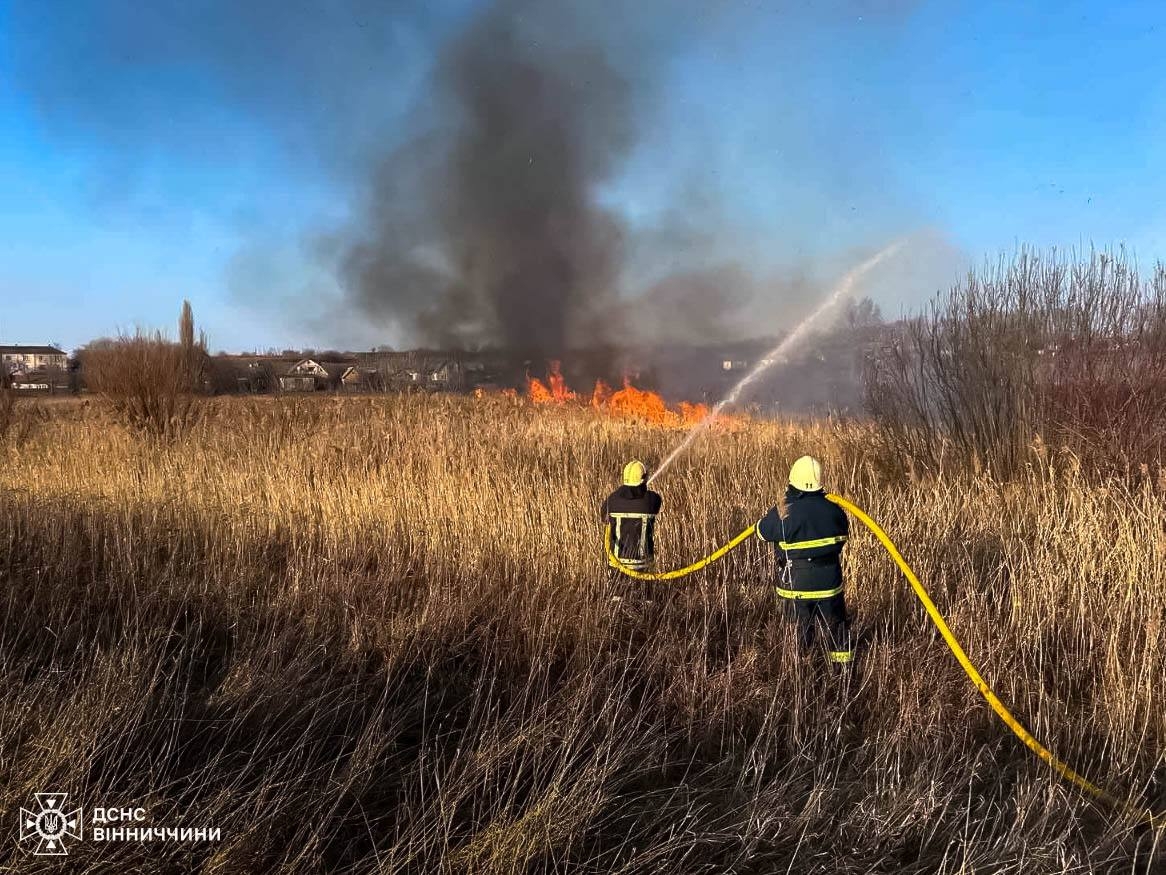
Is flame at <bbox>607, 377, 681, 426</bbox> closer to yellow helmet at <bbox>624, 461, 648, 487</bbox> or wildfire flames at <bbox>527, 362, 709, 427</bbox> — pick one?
wildfire flames at <bbox>527, 362, 709, 427</bbox>

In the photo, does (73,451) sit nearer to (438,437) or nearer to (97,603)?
(438,437)

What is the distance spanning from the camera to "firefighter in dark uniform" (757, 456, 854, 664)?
99.2 inches

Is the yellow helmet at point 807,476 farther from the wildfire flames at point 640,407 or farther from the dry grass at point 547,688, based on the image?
the wildfire flames at point 640,407

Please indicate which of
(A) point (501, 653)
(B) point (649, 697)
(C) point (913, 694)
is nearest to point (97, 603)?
(A) point (501, 653)

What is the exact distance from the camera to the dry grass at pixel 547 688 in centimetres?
188

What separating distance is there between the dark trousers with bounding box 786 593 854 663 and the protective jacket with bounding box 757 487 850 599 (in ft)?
0.19

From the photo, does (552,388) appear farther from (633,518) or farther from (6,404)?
(633,518)

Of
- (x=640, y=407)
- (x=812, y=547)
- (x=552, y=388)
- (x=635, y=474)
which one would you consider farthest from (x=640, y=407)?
(x=812, y=547)


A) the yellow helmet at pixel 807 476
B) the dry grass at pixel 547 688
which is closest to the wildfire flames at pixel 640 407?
the dry grass at pixel 547 688

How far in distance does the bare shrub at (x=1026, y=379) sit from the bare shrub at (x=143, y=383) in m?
10.00

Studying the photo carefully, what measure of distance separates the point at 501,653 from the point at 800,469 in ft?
5.62

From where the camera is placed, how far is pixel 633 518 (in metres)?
3.23

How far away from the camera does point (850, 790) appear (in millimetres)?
2158

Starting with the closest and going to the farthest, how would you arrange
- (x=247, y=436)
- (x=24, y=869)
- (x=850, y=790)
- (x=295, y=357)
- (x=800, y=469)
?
(x=24, y=869) < (x=850, y=790) < (x=800, y=469) < (x=247, y=436) < (x=295, y=357)
